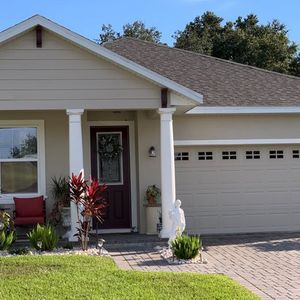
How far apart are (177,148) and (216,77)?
10.2ft

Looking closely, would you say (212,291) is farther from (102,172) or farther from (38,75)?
(102,172)

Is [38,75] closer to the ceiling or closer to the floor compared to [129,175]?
closer to the ceiling

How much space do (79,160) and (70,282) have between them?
169 inches

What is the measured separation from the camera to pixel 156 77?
11867mm

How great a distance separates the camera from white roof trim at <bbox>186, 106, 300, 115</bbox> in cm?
1404

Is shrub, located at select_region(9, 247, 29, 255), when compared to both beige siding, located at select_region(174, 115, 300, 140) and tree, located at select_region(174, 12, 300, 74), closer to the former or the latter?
beige siding, located at select_region(174, 115, 300, 140)

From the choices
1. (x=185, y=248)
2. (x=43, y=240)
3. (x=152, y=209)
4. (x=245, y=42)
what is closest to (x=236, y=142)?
(x=152, y=209)

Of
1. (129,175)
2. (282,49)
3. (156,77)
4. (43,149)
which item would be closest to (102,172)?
(129,175)

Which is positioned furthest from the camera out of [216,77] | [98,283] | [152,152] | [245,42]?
[245,42]

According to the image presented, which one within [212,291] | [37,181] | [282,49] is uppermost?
[282,49]

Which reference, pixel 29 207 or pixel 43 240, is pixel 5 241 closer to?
pixel 43 240

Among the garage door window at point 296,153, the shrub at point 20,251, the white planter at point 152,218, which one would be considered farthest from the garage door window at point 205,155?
the shrub at point 20,251

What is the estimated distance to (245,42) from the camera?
3644 centimetres

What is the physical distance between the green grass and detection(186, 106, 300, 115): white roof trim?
5.66m
